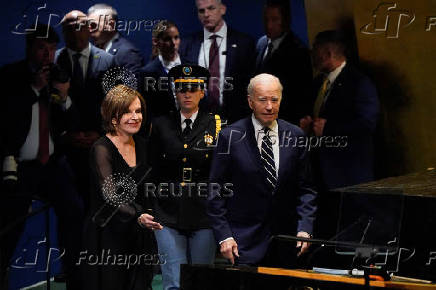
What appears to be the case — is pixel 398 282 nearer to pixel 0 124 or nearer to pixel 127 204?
pixel 127 204

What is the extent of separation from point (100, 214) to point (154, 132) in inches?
27.7

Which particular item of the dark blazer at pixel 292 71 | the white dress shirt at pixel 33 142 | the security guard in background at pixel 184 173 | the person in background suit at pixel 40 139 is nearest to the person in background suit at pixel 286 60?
the dark blazer at pixel 292 71

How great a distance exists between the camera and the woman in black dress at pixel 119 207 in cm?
523

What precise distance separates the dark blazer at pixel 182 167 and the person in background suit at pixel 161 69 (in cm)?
17

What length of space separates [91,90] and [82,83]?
9cm

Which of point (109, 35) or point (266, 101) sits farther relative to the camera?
point (109, 35)

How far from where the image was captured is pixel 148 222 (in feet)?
16.9

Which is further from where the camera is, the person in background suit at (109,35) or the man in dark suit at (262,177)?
the person in background suit at (109,35)

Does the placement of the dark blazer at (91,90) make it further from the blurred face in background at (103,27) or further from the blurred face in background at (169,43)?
the blurred face in background at (169,43)

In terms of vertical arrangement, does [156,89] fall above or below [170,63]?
below

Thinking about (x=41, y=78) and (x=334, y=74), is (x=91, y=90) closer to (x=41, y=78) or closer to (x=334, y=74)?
(x=41, y=78)

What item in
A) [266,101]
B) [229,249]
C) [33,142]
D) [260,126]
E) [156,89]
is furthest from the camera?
[33,142]

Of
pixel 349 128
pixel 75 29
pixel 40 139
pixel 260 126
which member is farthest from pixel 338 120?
pixel 40 139

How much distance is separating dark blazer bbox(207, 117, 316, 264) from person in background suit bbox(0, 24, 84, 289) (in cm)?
130
